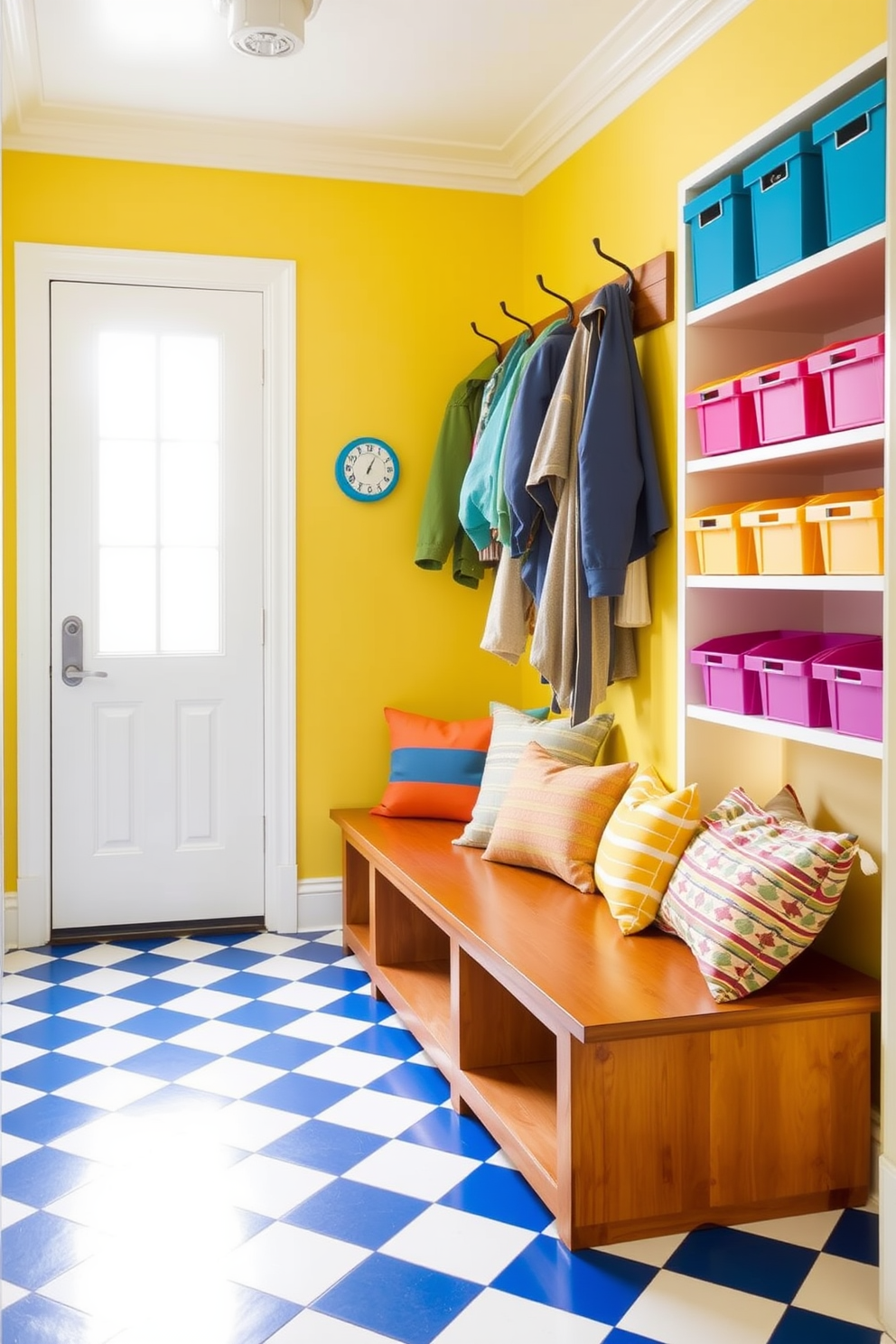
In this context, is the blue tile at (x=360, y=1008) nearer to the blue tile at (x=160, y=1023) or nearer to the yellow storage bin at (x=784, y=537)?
the blue tile at (x=160, y=1023)

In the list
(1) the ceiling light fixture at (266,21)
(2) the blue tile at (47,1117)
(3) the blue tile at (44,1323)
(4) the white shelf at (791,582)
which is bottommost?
(3) the blue tile at (44,1323)

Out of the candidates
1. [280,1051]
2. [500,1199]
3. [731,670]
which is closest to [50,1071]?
[280,1051]

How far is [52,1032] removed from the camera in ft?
10.2

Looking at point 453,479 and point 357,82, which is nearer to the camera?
point 357,82

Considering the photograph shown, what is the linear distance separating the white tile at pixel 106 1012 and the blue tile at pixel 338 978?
51 centimetres

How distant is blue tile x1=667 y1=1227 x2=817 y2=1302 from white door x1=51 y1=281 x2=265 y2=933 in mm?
2331

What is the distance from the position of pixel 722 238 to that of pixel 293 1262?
2165 mm

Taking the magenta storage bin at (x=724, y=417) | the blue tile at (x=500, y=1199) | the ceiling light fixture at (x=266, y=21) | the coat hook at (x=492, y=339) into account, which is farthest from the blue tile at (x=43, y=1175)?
the coat hook at (x=492, y=339)

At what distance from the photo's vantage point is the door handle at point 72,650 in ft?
12.7

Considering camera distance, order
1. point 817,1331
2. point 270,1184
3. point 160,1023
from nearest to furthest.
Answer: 1. point 817,1331
2. point 270,1184
3. point 160,1023

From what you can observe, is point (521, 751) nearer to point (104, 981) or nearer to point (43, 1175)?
point (104, 981)

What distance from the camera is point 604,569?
2898 mm

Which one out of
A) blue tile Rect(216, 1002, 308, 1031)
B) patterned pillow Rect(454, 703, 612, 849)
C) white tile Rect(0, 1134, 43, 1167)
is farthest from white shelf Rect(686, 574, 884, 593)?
white tile Rect(0, 1134, 43, 1167)

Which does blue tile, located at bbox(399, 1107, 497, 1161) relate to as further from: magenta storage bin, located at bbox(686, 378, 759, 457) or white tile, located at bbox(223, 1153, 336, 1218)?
magenta storage bin, located at bbox(686, 378, 759, 457)
